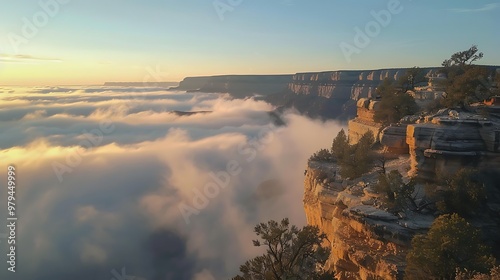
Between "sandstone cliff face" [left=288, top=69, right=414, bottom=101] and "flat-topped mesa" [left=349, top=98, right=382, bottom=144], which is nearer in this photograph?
"flat-topped mesa" [left=349, top=98, right=382, bottom=144]

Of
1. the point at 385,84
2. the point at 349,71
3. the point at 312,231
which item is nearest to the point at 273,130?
the point at 349,71

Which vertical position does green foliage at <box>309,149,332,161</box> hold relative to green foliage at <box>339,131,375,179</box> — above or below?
below

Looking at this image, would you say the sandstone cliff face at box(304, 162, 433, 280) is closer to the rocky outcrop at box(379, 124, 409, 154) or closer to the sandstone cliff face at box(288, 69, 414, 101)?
the rocky outcrop at box(379, 124, 409, 154)

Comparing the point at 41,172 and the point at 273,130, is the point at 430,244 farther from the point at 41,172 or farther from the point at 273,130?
the point at 273,130

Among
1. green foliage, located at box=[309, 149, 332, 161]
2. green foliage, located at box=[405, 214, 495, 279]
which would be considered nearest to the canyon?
green foliage, located at box=[309, 149, 332, 161]

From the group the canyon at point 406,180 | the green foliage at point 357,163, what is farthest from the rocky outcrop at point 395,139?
the green foliage at point 357,163

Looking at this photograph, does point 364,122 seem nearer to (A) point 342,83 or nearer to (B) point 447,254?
(B) point 447,254
